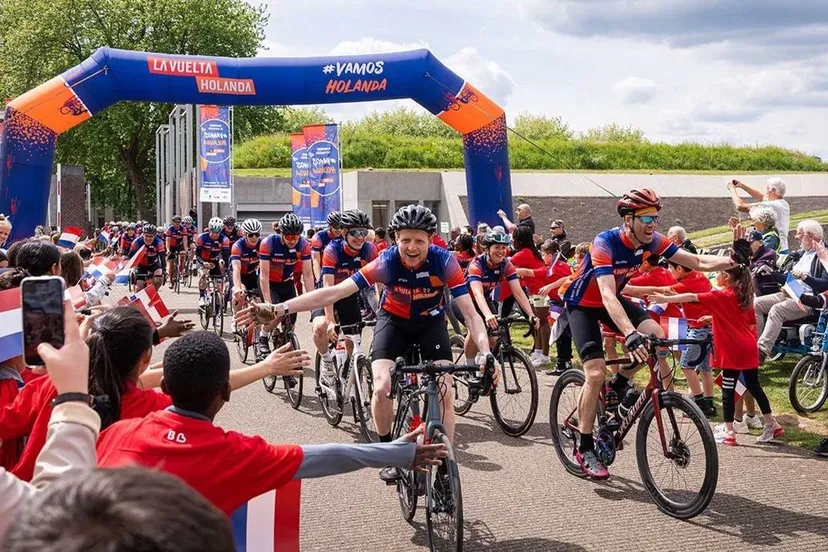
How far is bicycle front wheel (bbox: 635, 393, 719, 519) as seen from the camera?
232 inches

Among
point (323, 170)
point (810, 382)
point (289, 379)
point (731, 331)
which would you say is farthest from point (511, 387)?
point (323, 170)

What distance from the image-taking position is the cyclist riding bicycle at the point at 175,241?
26922 millimetres

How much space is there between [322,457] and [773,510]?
4.34 meters

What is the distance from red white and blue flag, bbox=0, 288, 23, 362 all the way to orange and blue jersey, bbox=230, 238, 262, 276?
9.57 meters

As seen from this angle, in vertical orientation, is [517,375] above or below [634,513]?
above

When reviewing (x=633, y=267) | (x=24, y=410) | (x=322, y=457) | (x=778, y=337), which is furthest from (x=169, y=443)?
(x=778, y=337)

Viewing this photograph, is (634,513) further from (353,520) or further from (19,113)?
(19,113)

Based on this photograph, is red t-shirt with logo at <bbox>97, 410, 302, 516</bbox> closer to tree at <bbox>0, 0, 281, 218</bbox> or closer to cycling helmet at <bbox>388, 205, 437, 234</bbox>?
cycling helmet at <bbox>388, 205, 437, 234</bbox>

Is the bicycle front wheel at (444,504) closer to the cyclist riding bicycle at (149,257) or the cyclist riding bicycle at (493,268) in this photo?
the cyclist riding bicycle at (493,268)

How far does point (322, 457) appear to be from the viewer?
10.6 ft

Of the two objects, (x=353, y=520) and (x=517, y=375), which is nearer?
(x=353, y=520)

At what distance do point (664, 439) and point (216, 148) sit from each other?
26.3m

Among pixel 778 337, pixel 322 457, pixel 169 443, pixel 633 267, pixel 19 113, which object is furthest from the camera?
pixel 19 113

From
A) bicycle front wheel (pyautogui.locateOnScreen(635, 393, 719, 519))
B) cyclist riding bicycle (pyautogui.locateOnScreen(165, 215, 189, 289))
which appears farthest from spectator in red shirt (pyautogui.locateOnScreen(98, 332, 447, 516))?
cyclist riding bicycle (pyautogui.locateOnScreen(165, 215, 189, 289))
